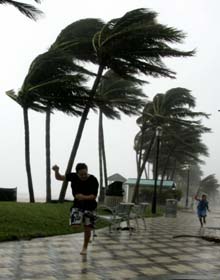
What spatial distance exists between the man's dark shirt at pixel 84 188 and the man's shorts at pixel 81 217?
0.23 ft

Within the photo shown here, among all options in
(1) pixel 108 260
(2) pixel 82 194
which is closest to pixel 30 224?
(2) pixel 82 194

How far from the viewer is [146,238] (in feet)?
43.8

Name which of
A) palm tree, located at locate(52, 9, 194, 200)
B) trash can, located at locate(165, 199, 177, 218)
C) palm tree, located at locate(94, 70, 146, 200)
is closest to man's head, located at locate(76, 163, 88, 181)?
palm tree, located at locate(52, 9, 194, 200)

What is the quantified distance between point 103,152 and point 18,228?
26163 mm

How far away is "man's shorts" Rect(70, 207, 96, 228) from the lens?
904 centimetres

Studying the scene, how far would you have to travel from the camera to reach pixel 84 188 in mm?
8922

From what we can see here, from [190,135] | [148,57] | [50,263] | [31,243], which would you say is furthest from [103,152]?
[50,263]

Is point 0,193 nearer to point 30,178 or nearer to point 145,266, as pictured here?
point 30,178

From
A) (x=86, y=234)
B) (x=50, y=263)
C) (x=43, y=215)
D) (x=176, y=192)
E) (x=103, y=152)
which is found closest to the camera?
(x=50, y=263)

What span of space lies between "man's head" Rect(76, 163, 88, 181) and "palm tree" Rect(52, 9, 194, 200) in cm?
1516

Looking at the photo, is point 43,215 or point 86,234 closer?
point 86,234

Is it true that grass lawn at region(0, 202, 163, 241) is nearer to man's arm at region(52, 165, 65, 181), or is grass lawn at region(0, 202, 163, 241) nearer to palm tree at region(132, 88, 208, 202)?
man's arm at region(52, 165, 65, 181)

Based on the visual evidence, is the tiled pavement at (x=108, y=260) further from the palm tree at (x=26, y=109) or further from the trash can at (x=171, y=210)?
the trash can at (x=171, y=210)

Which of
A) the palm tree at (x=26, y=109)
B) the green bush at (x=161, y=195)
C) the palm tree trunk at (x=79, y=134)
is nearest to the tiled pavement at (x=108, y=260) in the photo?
the palm tree trunk at (x=79, y=134)
